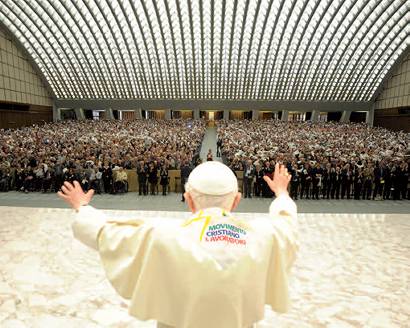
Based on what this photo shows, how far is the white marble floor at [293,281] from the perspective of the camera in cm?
423

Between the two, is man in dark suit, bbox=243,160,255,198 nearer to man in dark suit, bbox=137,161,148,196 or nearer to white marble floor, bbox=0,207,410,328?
man in dark suit, bbox=137,161,148,196

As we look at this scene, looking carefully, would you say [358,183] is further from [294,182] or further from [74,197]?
[74,197]

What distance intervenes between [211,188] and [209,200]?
0.21 feet

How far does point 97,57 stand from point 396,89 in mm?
43625

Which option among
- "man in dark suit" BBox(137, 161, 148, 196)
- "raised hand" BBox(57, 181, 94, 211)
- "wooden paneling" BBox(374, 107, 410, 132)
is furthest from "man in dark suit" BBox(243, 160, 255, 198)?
"wooden paneling" BBox(374, 107, 410, 132)

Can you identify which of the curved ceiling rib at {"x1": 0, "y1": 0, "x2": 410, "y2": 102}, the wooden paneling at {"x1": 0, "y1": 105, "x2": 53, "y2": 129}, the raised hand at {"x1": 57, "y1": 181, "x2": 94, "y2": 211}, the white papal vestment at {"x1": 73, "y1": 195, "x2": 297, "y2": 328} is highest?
the curved ceiling rib at {"x1": 0, "y1": 0, "x2": 410, "y2": 102}

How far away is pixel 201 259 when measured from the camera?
137cm

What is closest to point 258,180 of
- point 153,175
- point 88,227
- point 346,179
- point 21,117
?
point 346,179

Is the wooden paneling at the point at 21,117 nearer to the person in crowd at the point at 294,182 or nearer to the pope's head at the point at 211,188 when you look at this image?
the person in crowd at the point at 294,182

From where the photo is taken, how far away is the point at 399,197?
12703 millimetres

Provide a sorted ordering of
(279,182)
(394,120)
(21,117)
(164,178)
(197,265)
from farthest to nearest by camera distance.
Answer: (394,120) → (21,117) → (164,178) → (279,182) → (197,265)

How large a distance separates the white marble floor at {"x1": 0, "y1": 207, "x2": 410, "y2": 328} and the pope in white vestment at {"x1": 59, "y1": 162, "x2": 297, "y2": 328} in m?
2.88

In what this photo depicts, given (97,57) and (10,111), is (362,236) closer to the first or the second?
(10,111)

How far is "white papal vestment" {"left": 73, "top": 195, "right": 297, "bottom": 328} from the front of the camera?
1378mm
